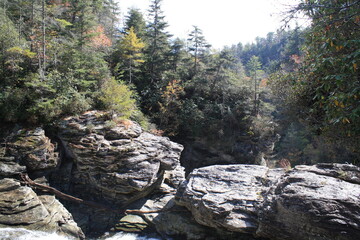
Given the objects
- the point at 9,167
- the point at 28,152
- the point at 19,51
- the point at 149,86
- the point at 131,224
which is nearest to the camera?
the point at 9,167

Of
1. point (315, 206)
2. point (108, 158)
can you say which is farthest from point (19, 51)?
point (315, 206)

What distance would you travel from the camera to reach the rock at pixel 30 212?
770 cm

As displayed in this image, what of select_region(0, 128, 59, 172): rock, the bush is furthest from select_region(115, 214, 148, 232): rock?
the bush

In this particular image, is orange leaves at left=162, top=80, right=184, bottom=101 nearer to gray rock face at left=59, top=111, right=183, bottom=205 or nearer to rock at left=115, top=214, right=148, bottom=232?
gray rock face at left=59, top=111, right=183, bottom=205

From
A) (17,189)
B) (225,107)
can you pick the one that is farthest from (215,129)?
(17,189)

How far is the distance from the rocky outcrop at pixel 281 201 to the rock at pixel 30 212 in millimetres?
4620

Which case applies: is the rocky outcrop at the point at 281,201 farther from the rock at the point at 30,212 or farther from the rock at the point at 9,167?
the rock at the point at 9,167

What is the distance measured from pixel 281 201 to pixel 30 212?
8786 millimetres

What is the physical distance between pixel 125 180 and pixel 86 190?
2.32 m

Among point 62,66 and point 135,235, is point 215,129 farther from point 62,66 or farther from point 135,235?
point 62,66

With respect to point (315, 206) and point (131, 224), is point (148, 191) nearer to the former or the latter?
point (131, 224)

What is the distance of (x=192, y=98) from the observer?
720 inches

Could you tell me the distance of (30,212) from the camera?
26.3 ft

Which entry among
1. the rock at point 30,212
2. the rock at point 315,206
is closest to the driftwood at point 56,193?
the rock at point 30,212
